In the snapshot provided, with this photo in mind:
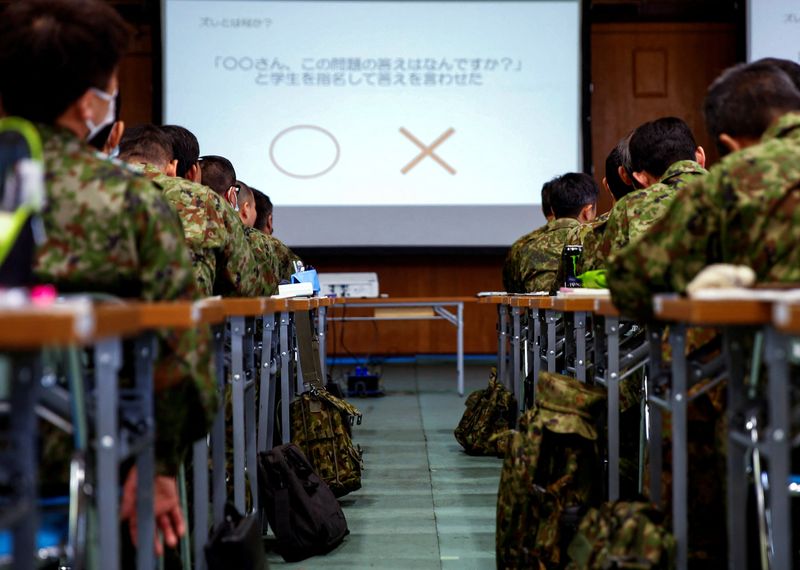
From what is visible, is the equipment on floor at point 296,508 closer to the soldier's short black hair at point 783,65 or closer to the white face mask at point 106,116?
the white face mask at point 106,116

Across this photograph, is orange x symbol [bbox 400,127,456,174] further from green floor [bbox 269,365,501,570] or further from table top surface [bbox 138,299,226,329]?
table top surface [bbox 138,299,226,329]

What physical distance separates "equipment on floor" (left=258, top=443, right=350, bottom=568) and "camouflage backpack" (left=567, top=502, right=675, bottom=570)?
1.05 metres

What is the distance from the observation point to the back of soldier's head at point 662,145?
3256 millimetres

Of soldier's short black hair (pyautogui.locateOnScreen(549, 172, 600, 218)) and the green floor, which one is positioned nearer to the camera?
the green floor

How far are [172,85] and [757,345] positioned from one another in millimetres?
6640

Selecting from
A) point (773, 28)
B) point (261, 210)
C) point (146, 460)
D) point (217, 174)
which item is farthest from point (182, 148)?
point (773, 28)

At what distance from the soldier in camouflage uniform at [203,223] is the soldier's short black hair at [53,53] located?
48.0 inches

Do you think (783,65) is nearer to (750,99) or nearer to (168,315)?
(750,99)

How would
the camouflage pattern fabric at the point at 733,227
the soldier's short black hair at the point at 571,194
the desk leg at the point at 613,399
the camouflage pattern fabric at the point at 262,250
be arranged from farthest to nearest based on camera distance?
the soldier's short black hair at the point at 571,194 < the camouflage pattern fabric at the point at 262,250 < the desk leg at the point at 613,399 < the camouflage pattern fabric at the point at 733,227

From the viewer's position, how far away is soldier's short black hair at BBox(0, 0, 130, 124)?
1582mm

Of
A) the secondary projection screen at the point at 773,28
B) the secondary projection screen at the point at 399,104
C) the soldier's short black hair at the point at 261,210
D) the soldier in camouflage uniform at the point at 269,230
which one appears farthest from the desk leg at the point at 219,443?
the secondary projection screen at the point at 773,28

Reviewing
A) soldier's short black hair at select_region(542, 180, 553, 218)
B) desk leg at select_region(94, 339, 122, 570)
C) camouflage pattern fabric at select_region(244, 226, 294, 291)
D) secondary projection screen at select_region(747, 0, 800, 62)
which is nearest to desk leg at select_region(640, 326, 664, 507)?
desk leg at select_region(94, 339, 122, 570)

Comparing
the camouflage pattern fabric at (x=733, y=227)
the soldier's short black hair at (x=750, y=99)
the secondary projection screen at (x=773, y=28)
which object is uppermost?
the secondary projection screen at (x=773, y=28)

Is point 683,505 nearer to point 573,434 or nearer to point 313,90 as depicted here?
point 573,434
